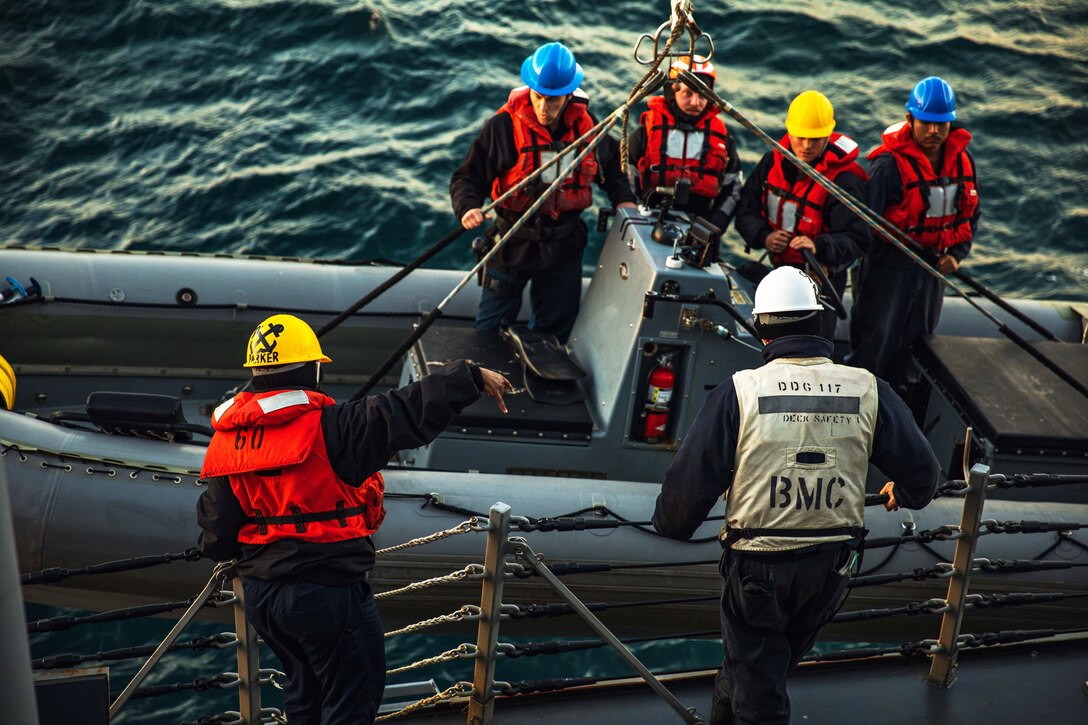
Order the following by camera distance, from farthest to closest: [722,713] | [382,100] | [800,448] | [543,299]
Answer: [382,100], [543,299], [722,713], [800,448]

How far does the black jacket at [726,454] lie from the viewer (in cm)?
281

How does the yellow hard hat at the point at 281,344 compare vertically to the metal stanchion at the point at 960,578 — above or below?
above

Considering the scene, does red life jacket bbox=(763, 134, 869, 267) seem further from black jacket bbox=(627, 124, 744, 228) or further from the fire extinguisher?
the fire extinguisher

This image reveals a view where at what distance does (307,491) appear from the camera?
2936 mm

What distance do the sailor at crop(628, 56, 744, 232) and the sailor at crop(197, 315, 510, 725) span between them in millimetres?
3041

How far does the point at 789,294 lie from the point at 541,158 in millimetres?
2622

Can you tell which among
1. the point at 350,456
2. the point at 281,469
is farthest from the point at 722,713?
the point at 281,469

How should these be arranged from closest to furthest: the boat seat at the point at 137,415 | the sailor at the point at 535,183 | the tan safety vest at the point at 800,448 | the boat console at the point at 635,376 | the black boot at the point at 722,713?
the tan safety vest at the point at 800,448 < the black boot at the point at 722,713 < the boat seat at the point at 137,415 < the boat console at the point at 635,376 < the sailor at the point at 535,183

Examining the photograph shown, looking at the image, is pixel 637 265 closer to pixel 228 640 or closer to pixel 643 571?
pixel 643 571

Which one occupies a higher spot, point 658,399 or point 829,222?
point 829,222

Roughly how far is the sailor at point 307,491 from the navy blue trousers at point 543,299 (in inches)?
98.7

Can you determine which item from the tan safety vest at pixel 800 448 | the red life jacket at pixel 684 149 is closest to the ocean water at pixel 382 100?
the red life jacket at pixel 684 149

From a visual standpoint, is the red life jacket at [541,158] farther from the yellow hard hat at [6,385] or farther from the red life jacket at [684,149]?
the yellow hard hat at [6,385]

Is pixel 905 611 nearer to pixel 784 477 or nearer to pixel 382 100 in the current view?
pixel 784 477
